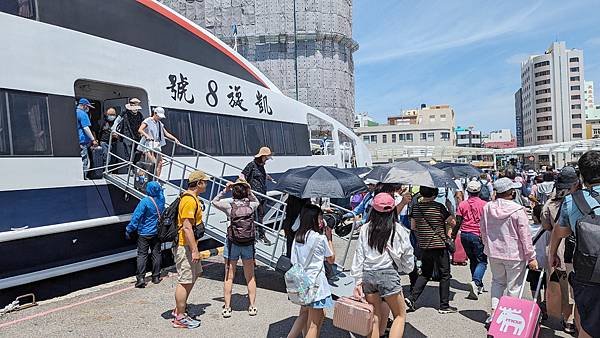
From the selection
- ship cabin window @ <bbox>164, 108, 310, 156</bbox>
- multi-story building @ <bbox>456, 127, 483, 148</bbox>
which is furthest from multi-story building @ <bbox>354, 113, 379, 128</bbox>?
ship cabin window @ <bbox>164, 108, 310, 156</bbox>

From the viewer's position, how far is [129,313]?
5.49 m

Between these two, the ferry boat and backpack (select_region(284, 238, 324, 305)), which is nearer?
backpack (select_region(284, 238, 324, 305))

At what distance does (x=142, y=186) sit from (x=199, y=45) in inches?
138

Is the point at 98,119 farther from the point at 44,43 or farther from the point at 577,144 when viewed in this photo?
the point at 577,144

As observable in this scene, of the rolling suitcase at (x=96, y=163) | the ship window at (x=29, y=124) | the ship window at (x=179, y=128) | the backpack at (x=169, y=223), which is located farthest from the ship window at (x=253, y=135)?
the ship window at (x=29, y=124)

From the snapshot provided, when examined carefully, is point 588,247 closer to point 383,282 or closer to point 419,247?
point 383,282

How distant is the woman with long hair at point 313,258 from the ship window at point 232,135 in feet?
19.7

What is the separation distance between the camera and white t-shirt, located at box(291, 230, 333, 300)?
4.02 metres

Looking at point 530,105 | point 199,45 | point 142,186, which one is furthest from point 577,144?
point 530,105

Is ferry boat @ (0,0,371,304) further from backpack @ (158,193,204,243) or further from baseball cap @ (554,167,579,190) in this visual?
baseball cap @ (554,167,579,190)

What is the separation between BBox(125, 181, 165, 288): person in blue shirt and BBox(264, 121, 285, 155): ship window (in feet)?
16.3

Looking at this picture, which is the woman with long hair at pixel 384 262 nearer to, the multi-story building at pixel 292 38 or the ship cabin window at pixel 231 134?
the ship cabin window at pixel 231 134

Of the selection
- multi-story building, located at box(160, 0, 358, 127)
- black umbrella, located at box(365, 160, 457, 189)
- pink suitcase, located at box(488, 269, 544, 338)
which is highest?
multi-story building, located at box(160, 0, 358, 127)

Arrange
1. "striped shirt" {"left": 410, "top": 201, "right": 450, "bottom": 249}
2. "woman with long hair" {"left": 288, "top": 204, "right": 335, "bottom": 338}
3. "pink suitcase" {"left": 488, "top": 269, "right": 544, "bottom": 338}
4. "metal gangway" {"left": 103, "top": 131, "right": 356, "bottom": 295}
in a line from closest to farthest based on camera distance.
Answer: "pink suitcase" {"left": 488, "top": 269, "right": 544, "bottom": 338} → "woman with long hair" {"left": 288, "top": 204, "right": 335, "bottom": 338} → "striped shirt" {"left": 410, "top": 201, "right": 450, "bottom": 249} → "metal gangway" {"left": 103, "top": 131, "right": 356, "bottom": 295}
